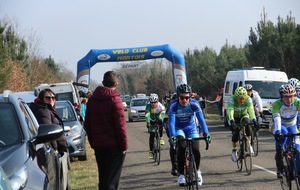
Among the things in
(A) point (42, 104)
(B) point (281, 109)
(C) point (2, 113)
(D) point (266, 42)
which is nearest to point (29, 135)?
(C) point (2, 113)

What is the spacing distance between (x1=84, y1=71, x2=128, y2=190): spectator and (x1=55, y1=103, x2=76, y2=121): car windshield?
873 cm

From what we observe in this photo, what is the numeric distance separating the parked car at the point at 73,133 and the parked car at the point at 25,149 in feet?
25.0

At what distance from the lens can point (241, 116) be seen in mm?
12742

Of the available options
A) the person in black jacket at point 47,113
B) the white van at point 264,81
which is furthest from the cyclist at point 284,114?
the white van at point 264,81

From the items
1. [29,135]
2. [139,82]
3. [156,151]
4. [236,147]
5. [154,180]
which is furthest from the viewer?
[139,82]

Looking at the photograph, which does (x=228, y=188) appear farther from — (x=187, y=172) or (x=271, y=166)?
(x=271, y=166)

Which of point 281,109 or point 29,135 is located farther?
point 281,109

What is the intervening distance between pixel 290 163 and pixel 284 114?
41.2 inches

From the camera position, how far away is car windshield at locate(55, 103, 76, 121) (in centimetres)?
1600

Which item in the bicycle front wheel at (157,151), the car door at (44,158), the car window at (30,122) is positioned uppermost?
the car window at (30,122)

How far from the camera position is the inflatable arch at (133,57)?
3141 cm

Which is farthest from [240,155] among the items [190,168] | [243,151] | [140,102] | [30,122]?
[140,102]

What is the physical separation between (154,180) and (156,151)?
2853 mm

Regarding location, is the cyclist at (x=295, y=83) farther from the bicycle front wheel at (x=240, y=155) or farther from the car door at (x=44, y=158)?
the car door at (x=44, y=158)
